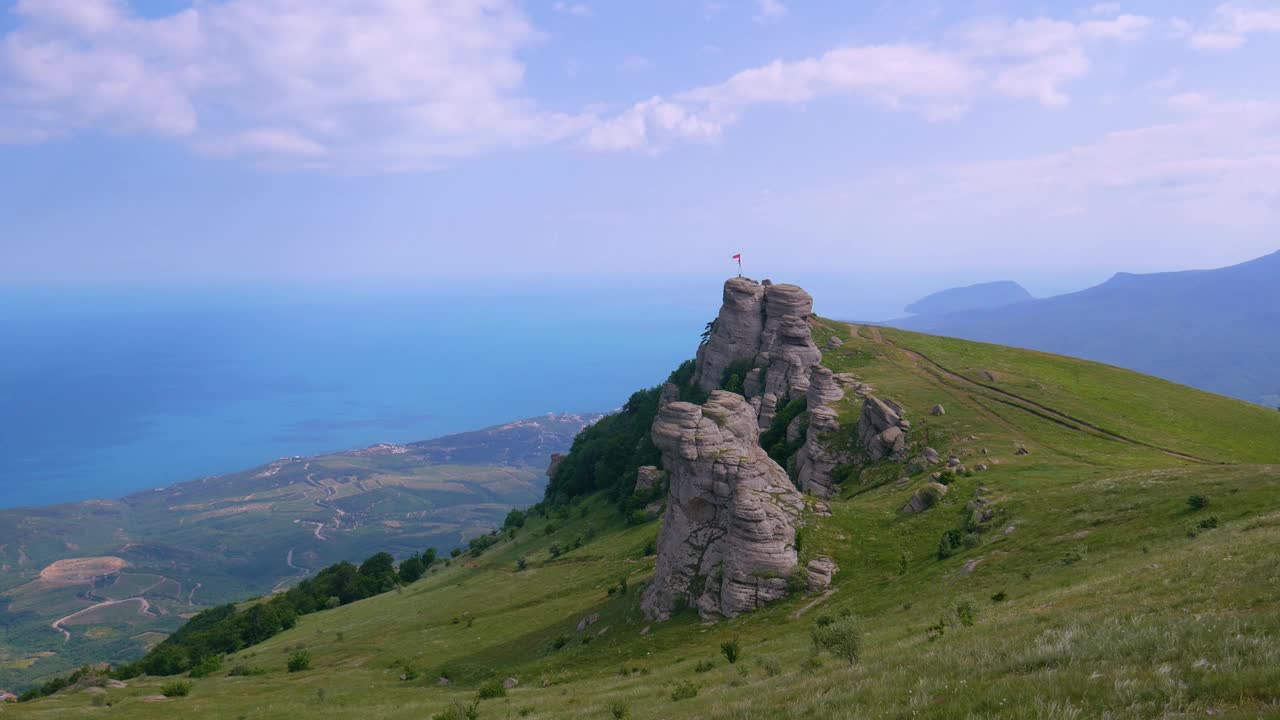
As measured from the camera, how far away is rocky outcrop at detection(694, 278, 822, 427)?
7725 cm

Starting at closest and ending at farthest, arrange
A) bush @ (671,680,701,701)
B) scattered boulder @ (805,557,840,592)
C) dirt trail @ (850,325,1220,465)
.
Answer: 1. bush @ (671,680,701,701)
2. scattered boulder @ (805,557,840,592)
3. dirt trail @ (850,325,1220,465)

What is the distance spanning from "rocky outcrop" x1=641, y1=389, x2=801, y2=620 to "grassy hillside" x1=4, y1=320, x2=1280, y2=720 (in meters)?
1.43

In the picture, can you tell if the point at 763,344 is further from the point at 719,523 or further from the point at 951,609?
the point at 951,609

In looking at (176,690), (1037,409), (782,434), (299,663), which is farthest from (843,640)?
(1037,409)

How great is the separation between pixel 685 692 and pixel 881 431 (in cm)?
3919

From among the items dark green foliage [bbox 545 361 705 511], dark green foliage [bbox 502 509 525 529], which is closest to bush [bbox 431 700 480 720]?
dark green foliage [bbox 545 361 705 511]

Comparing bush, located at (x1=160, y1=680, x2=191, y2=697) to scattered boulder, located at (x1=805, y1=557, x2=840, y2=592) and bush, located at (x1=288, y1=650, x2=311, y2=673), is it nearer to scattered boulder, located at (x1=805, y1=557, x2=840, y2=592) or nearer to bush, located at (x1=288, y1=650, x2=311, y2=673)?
bush, located at (x1=288, y1=650, x2=311, y2=673)

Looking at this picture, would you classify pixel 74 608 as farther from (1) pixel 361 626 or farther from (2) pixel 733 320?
(2) pixel 733 320

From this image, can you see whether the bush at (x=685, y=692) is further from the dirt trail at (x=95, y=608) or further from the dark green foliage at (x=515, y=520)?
the dirt trail at (x=95, y=608)

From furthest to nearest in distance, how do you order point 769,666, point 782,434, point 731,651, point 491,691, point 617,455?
point 617,455, point 782,434, point 491,691, point 731,651, point 769,666

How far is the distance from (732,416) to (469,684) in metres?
23.1

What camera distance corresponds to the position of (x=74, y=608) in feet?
616

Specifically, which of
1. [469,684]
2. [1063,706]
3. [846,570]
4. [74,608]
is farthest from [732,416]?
[74,608]

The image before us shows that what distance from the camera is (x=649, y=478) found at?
75.9m
